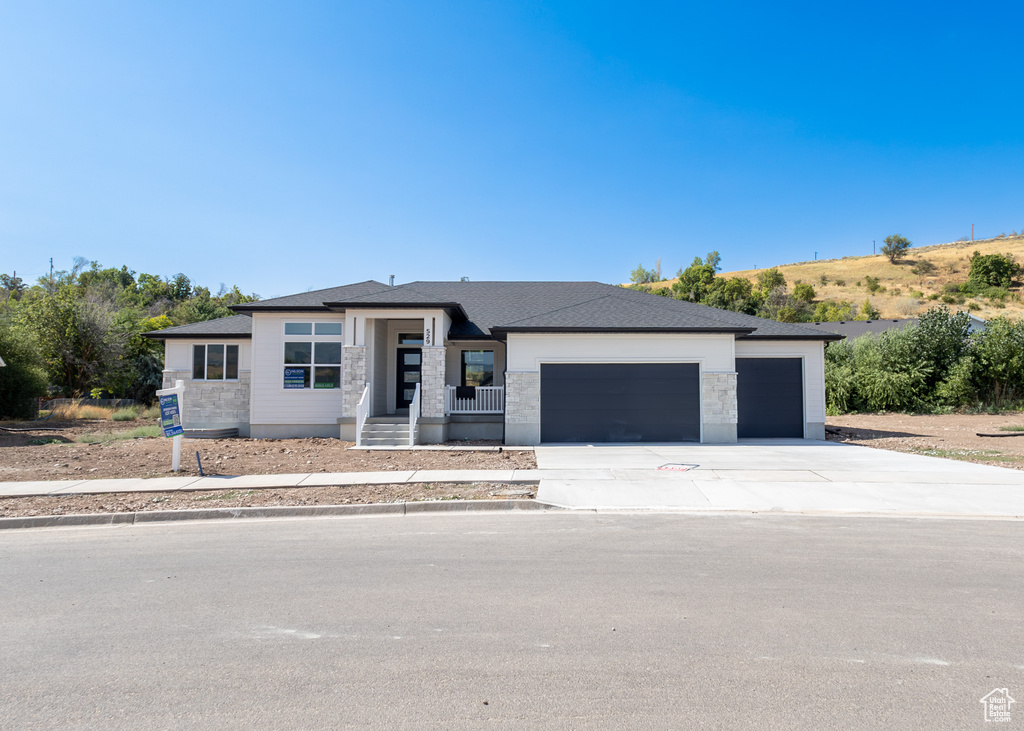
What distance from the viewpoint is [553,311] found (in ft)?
60.3

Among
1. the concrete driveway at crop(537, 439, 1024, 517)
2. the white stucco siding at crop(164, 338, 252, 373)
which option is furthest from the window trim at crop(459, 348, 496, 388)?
→ the white stucco siding at crop(164, 338, 252, 373)

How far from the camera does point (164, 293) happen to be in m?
61.7

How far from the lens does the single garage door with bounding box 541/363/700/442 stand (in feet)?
55.7

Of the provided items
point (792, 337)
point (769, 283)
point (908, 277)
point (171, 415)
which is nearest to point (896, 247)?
point (908, 277)

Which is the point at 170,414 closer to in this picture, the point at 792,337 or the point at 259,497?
the point at 259,497

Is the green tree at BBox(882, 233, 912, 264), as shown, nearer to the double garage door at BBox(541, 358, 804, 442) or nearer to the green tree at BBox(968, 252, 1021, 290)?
the green tree at BBox(968, 252, 1021, 290)

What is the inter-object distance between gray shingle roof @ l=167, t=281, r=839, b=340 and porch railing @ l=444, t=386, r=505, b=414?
1814mm

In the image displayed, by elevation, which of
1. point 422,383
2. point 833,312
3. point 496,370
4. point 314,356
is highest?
point 833,312

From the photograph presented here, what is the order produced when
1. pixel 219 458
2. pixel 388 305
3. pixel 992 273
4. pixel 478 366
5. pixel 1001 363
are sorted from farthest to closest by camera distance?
pixel 992 273 → pixel 1001 363 → pixel 478 366 → pixel 388 305 → pixel 219 458

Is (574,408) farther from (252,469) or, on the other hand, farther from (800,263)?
(800,263)

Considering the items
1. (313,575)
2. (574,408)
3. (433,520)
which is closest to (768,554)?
(433,520)

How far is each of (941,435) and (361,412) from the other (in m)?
18.3

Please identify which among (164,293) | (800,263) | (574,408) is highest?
(800,263)

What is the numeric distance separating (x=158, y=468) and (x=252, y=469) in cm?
192
